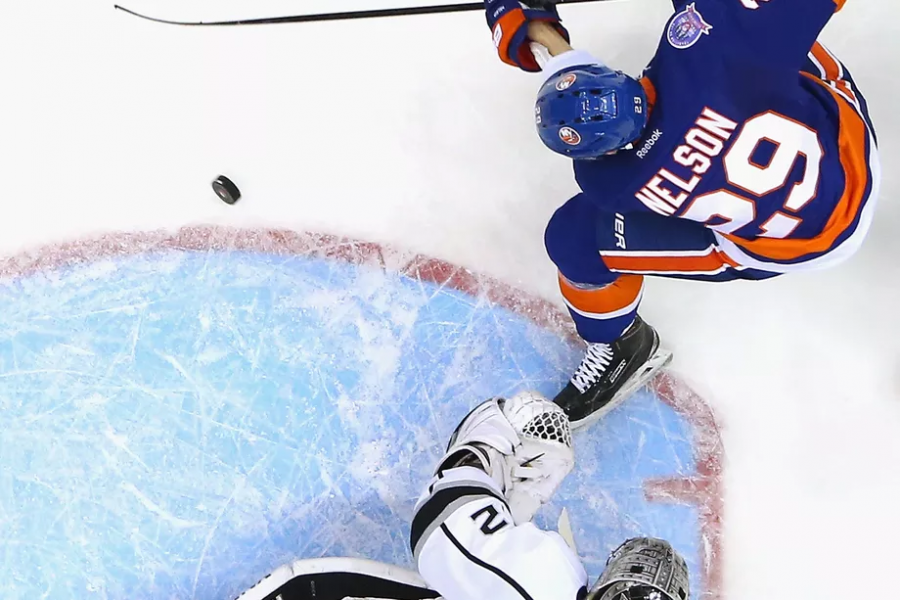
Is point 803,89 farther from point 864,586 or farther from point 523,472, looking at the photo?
point 864,586

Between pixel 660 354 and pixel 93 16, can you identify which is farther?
pixel 93 16

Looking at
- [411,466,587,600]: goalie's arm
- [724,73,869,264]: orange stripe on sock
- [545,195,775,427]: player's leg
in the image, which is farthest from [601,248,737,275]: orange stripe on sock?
[411,466,587,600]: goalie's arm

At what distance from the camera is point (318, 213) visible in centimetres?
162

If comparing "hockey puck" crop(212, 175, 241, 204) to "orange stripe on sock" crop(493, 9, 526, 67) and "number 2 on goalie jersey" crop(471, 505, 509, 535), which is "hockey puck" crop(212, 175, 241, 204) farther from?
"number 2 on goalie jersey" crop(471, 505, 509, 535)

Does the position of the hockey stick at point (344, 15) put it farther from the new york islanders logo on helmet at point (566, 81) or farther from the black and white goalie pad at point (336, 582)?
the black and white goalie pad at point (336, 582)

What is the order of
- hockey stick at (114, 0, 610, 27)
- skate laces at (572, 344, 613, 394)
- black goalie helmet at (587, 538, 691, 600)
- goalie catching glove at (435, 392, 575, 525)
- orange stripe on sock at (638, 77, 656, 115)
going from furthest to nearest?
hockey stick at (114, 0, 610, 27) → skate laces at (572, 344, 613, 394) → goalie catching glove at (435, 392, 575, 525) → orange stripe on sock at (638, 77, 656, 115) → black goalie helmet at (587, 538, 691, 600)

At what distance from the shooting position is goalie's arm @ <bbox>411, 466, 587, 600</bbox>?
3.05 ft

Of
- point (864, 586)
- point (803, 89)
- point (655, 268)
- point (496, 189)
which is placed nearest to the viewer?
point (803, 89)

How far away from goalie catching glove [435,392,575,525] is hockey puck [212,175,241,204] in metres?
0.71

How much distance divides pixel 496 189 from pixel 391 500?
0.69m

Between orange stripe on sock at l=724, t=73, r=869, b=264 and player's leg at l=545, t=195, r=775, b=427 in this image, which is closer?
orange stripe on sock at l=724, t=73, r=869, b=264

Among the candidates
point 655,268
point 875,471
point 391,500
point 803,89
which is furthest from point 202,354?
point 875,471

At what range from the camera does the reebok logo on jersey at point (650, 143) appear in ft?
3.06

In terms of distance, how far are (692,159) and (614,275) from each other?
395 mm
